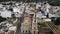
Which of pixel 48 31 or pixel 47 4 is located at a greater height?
pixel 47 4

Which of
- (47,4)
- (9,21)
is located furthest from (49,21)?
(47,4)

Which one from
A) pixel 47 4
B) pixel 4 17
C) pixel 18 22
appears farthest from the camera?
pixel 47 4

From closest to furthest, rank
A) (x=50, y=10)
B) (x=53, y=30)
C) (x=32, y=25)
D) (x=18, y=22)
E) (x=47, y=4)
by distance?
(x=53, y=30)
(x=32, y=25)
(x=18, y=22)
(x=50, y=10)
(x=47, y=4)

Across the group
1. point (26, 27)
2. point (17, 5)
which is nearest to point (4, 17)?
point (26, 27)

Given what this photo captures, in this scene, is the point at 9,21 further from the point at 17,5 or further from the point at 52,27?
the point at 17,5

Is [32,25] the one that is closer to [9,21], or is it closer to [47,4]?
[9,21]

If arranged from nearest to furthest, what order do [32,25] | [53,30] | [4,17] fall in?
[53,30], [32,25], [4,17]

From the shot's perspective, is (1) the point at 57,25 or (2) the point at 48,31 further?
(1) the point at 57,25

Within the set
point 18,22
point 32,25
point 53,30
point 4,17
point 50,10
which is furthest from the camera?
point 50,10

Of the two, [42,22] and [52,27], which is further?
[42,22]
